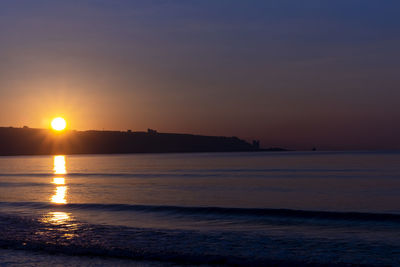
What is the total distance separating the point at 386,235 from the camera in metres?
17.6

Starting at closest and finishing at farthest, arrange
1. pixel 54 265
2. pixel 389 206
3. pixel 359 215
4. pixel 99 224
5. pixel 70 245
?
pixel 54 265 < pixel 70 245 < pixel 99 224 < pixel 359 215 < pixel 389 206

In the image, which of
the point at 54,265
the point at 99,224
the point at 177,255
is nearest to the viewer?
the point at 54,265

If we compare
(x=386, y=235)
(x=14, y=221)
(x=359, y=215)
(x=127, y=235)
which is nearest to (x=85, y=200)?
(x=14, y=221)

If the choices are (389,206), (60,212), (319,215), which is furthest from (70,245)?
(389,206)

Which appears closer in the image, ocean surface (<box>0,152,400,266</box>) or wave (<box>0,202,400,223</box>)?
ocean surface (<box>0,152,400,266</box>)

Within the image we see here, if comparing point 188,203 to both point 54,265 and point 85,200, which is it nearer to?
point 85,200

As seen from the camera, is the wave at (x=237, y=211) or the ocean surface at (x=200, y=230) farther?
the wave at (x=237, y=211)

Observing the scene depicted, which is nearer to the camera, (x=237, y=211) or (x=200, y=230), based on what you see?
(x=200, y=230)

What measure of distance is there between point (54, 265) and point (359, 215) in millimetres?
15693

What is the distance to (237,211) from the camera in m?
25.3

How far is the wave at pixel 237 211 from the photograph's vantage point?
75.0ft

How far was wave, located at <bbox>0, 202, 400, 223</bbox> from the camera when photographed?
22.9 metres

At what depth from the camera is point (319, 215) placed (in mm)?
23656

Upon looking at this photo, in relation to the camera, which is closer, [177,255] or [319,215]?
[177,255]
